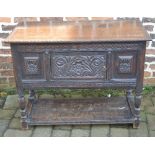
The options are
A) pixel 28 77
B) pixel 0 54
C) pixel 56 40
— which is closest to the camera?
Result: pixel 56 40

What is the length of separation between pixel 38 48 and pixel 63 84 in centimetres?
43

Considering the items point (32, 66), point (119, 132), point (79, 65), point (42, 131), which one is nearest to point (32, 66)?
point (32, 66)

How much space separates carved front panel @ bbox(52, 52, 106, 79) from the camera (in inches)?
115

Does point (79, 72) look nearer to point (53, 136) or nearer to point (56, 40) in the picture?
point (56, 40)

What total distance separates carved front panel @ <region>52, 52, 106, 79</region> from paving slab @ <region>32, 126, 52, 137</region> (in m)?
0.64

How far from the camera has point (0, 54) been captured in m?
3.82

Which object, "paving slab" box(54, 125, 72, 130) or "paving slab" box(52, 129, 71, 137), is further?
"paving slab" box(54, 125, 72, 130)

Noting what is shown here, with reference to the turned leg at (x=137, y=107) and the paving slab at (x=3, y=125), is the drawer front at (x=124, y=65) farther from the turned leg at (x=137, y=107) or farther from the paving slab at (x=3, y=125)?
the paving slab at (x=3, y=125)

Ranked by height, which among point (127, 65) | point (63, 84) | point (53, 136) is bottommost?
point (53, 136)

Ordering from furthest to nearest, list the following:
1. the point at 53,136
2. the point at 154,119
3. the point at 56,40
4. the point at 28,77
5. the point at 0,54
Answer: the point at 0,54
the point at 154,119
the point at 53,136
the point at 28,77
the point at 56,40

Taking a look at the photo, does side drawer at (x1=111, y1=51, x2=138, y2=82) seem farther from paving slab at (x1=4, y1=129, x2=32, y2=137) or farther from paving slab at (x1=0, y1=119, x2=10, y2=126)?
paving slab at (x1=0, y1=119, x2=10, y2=126)

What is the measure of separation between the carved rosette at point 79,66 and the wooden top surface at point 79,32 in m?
0.18

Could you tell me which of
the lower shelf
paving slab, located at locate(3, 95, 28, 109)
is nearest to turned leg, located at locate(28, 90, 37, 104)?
the lower shelf

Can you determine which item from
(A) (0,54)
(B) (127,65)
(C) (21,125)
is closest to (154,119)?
(B) (127,65)
